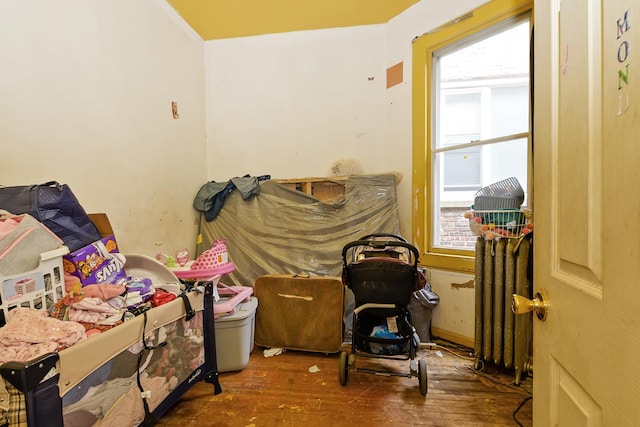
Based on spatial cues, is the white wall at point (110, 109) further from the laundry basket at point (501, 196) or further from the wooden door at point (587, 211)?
the laundry basket at point (501, 196)

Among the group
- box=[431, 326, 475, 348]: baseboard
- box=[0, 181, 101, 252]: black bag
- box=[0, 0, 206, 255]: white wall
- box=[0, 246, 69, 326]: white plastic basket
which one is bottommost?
box=[431, 326, 475, 348]: baseboard

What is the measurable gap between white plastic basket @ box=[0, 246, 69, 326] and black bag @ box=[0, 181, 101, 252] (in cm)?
18

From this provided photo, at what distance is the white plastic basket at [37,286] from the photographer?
0.90m

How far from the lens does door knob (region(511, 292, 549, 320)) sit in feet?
2.06

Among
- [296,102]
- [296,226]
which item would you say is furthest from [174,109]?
[296,226]

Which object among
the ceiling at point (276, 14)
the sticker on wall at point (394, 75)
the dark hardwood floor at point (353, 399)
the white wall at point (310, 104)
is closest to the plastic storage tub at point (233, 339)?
the dark hardwood floor at point (353, 399)

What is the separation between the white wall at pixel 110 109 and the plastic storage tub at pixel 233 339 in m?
0.84

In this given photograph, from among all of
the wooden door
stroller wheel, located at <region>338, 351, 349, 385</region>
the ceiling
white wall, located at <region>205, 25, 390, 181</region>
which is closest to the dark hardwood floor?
stroller wheel, located at <region>338, 351, 349, 385</region>

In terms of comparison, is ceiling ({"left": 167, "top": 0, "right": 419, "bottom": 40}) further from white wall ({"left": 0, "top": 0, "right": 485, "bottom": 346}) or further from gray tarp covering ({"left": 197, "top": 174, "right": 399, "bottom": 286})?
gray tarp covering ({"left": 197, "top": 174, "right": 399, "bottom": 286})

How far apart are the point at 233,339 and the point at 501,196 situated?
1974 millimetres

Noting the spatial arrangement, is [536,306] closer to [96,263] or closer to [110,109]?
[96,263]

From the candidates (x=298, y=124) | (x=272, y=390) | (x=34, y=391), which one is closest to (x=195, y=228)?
(x=298, y=124)

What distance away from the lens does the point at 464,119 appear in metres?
2.30

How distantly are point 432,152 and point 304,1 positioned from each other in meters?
1.62
